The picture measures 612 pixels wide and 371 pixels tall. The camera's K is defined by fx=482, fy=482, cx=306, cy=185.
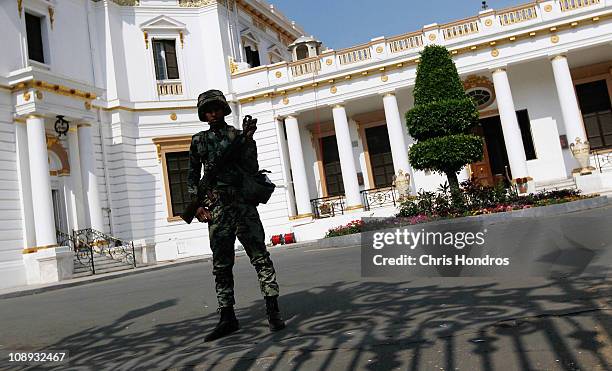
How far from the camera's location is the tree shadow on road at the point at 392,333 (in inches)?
109

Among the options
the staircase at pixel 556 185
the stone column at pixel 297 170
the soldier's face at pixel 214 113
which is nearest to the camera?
the soldier's face at pixel 214 113

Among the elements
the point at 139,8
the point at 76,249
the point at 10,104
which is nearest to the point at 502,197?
the point at 76,249

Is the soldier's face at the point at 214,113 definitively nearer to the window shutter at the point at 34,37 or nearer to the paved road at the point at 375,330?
Result: the paved road at the point at 375,330

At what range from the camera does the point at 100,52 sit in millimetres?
21844

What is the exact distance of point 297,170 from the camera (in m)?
Answer: 22.6

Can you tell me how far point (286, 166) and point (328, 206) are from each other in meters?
2.93

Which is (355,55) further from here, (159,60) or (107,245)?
(107,245)

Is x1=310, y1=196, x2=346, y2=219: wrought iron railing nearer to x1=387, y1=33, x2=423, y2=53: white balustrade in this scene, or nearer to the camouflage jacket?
x1=387, y1=33, x2=423, y2=53: white balustrade

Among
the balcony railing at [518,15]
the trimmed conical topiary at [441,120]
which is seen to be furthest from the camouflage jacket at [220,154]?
the balcony railing at [518,15]

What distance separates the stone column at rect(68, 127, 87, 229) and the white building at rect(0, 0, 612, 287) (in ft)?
0.17

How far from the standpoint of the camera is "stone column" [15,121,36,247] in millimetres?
16781

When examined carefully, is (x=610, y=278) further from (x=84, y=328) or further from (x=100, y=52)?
(x=100, y=52)

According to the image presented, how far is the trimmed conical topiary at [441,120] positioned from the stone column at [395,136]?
5.23m

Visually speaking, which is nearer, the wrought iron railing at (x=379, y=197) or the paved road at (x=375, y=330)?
the paved road at (x=375, y=330)
